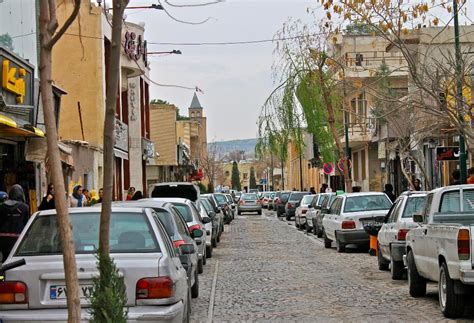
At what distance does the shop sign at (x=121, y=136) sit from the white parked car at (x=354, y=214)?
1546 centimetres

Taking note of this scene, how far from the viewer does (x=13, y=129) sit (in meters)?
17.1

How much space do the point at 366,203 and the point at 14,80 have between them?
10.1m

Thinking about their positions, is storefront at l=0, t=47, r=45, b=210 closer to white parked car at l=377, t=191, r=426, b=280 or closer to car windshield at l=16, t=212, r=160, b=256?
car windshield at l=16, t=212, r=160, b=256

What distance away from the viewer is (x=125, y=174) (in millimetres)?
44938

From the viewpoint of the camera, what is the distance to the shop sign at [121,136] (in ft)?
123

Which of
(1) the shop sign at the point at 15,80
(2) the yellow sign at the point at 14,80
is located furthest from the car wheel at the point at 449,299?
(2) the yellow sign at the point at 14,80

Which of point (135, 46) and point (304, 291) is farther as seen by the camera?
point (135, 46)

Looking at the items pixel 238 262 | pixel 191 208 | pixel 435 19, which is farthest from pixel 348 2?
pixel 238 262

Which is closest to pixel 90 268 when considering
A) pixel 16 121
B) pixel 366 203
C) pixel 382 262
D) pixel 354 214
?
pixel 16 121

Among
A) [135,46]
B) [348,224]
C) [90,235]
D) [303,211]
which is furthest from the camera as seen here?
[135,46]

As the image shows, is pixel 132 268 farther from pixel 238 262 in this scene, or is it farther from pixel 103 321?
pixel 238 262

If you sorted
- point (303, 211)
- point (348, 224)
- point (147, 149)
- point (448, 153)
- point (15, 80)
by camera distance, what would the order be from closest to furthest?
1. point (15, 80)
2. point (348, 224)
3. point (448, 153)
4. point (303, 211)
5. point (147, 149)

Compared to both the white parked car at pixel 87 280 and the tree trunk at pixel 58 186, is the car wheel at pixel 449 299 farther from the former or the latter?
the tree trunk at pixel 58 186

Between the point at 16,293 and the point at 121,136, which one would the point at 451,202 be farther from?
the point at 121,136
